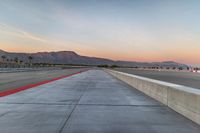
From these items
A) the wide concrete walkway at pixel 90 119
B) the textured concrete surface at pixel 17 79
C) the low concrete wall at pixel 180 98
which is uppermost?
the low concrete wall at pixel 180 98

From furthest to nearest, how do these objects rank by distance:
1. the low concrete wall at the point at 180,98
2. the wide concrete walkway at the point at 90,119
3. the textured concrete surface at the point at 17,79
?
1. the textured concrete surface at the point at 17,79
2. the low concrete wall at the point at 180,98
3. the wide concrete walkway at the point at 90,119

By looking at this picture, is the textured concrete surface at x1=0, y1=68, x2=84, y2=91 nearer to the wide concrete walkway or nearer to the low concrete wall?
the wide concrete walkway

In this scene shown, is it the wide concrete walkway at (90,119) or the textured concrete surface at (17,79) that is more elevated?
the wide concrete walkway at (90,119)

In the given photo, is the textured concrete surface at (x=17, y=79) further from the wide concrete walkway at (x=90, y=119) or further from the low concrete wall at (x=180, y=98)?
the low concrete wall at (x=180, y=98)

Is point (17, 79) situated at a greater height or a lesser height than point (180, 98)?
lesser

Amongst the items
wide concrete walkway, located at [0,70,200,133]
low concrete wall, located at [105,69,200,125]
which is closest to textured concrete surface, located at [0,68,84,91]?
wide concrete walkway, located at [0,70,200,133]

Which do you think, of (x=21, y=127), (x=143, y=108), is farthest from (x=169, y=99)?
(x=21, y=127)

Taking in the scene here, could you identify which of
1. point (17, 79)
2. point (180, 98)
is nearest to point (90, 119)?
point (180, 98)

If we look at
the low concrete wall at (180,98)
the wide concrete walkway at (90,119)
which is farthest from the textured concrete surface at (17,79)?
the low concrete wall at (180,98)

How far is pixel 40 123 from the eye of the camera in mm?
6375

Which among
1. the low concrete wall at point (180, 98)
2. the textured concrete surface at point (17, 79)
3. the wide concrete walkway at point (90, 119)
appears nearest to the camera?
the wide concrete walkway at point (90, 119)

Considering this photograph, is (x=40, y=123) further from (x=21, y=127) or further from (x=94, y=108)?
(x=94, y=108)

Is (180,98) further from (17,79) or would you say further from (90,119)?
(17,79)

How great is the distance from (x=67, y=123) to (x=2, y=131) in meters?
1.73
